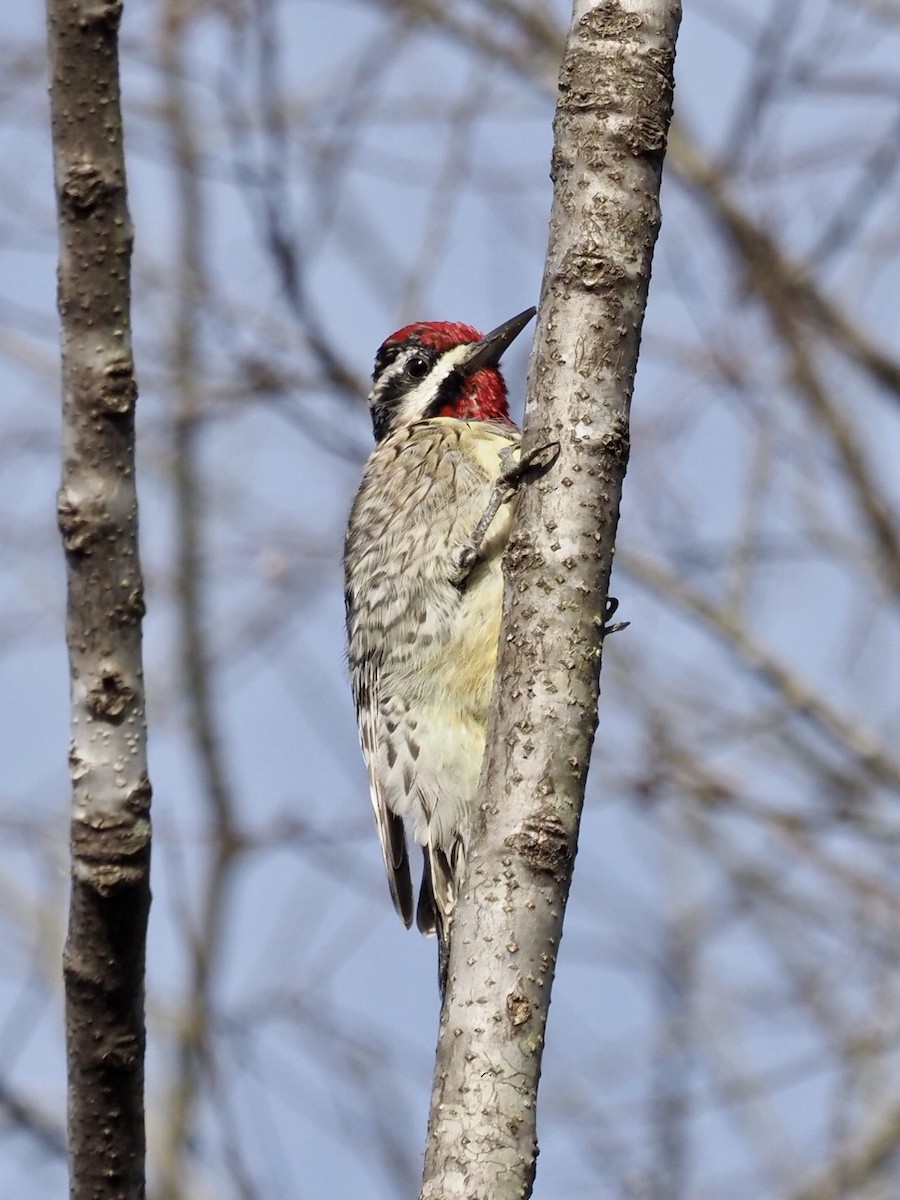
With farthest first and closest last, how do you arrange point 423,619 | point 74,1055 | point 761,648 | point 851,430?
point 851,430, point 761,648, point 423,619, point 74,1055

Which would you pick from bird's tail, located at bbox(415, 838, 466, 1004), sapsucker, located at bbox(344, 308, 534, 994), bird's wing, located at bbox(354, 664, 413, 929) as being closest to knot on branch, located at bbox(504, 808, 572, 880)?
sapsucker, located at bbox(344, 308, 534, 994)

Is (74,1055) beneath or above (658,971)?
beneath

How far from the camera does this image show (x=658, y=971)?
6.54m

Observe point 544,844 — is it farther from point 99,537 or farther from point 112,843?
point 99,537

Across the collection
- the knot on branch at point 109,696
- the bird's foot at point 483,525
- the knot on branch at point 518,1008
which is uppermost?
the bird's foot at point 483,525

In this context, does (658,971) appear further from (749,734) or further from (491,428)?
(491,428)

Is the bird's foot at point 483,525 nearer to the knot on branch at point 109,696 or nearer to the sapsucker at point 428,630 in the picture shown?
the sapsucker at point 428,630

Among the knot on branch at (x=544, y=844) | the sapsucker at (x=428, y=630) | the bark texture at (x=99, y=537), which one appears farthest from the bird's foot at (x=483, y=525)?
the bark texture at (x=99, y=537)

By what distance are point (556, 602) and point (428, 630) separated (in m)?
1.71

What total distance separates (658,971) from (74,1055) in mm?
4640

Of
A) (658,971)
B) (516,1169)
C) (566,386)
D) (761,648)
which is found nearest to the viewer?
(516,1169)

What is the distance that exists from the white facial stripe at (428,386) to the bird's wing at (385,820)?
0.93m

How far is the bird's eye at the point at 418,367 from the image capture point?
4.99 metres

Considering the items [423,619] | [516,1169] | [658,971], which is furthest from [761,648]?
[516,1169]
